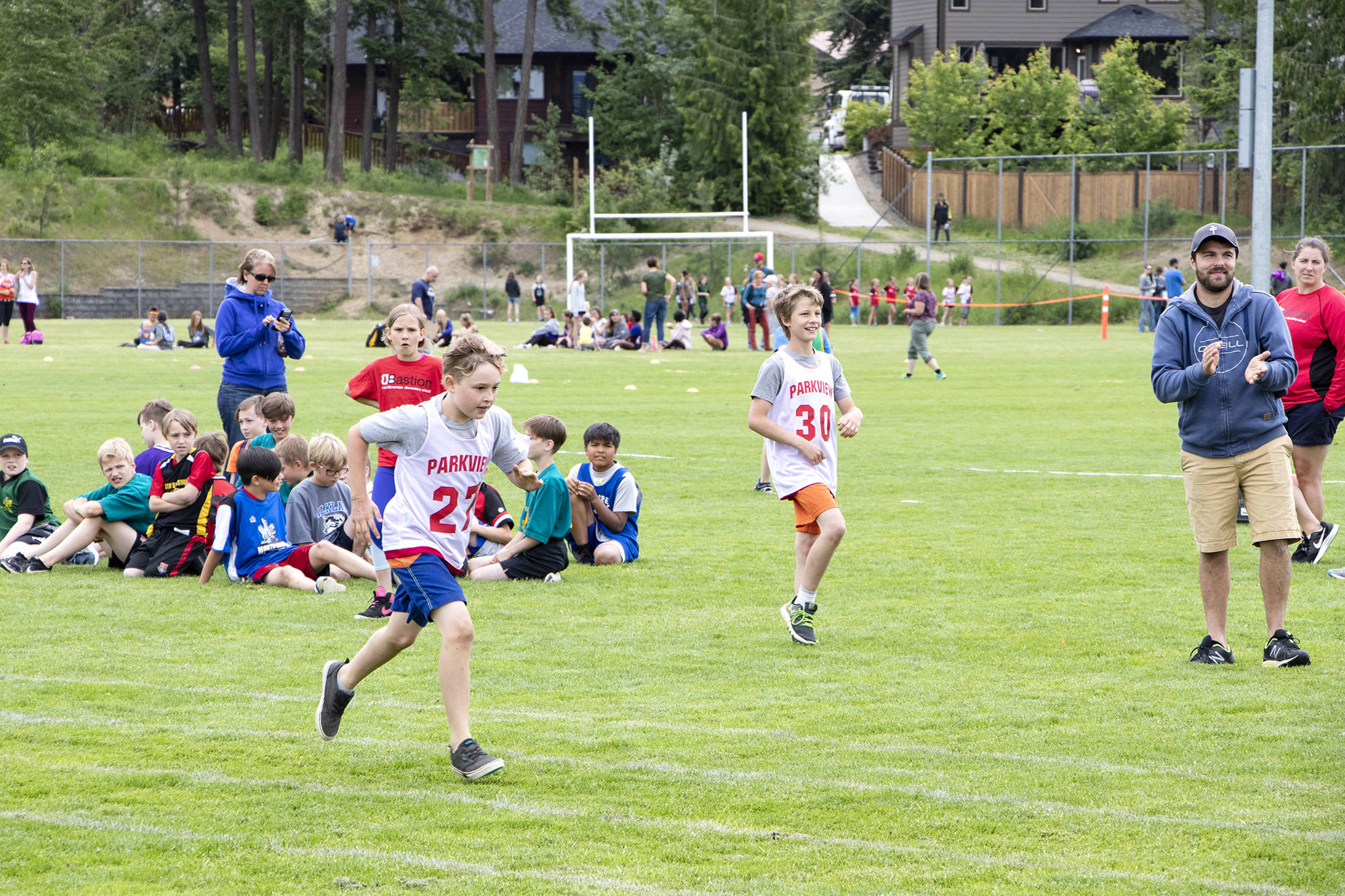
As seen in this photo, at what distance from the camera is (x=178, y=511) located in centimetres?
978

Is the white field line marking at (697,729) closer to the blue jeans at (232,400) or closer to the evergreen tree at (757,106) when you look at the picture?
the blue jeans at (232,400)

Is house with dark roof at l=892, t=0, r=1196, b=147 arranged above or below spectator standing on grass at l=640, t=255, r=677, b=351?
above

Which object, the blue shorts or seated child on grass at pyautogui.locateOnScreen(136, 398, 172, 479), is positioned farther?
seated child on grass at pyautogui.locateOnScreen(136, 398, 172, 479)

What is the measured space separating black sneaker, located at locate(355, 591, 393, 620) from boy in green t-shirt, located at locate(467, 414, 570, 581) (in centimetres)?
127

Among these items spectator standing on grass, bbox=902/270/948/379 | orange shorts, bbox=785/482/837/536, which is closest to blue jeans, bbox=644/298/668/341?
spectator standing on grass, bbox=902/270/948/379

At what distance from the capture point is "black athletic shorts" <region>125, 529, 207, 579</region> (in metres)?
9.80

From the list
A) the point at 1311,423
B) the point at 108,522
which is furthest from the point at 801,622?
the point at 108,522

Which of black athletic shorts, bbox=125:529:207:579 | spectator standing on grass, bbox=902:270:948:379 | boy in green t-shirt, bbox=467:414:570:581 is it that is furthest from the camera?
spectator standing on grass, bbox=902:270:948:379

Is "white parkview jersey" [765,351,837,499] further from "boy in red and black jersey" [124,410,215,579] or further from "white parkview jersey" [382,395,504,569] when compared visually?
"boy in red and black jersey" [124,410,215,579]

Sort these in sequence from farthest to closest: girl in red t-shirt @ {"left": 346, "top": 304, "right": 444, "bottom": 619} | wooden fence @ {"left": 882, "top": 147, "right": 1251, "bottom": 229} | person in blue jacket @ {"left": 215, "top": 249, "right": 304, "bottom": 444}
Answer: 1. wooden fence @ {"left": 882, "top": 147, "right": 1251, "bottom": 229}
2. person in blue jacket @ {"left": 215, "top": 249, "right": 304, "bottom": 444}
3. girl in red t-shirt @ {"left": 346, "top": 304, "right": 444, "bottom": 619}

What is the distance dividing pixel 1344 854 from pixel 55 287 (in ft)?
178

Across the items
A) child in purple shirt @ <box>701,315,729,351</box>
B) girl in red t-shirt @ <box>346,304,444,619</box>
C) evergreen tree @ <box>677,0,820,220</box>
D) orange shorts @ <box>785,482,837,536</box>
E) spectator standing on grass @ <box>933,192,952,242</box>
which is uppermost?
evergreen tree @ <box>677,0,820,220</box>

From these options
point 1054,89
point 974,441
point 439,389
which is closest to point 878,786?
point 439,389

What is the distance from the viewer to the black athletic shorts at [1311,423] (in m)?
9.33
